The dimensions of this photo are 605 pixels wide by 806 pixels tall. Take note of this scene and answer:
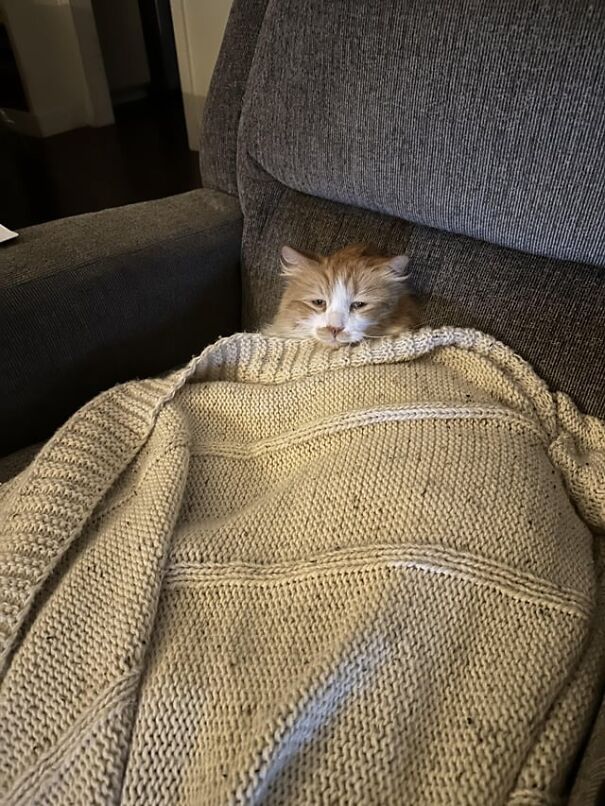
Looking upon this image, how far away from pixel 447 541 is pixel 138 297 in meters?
0.68

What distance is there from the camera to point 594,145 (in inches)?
31.4

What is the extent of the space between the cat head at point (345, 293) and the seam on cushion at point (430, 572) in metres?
0.44

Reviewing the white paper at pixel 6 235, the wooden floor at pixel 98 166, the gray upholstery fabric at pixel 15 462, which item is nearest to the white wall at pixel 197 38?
the wooden floor at pixel 98 166

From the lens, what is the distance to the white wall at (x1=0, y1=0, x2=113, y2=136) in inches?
124

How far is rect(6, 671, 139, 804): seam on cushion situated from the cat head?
0.61 meters

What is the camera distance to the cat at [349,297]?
1.05 meters

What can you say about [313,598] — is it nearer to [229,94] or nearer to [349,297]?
[349,297]

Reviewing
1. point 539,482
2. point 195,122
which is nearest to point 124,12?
point 195,122

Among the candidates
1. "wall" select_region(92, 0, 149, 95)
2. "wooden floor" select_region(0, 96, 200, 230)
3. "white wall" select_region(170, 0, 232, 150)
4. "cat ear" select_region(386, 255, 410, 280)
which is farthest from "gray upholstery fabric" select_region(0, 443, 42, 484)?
"wall" select_region(92, 0, 149, 95)

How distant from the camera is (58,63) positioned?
334 centimetres

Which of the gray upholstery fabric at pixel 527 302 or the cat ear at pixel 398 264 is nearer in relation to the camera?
the gray upholstery fabric at pixel 527 302

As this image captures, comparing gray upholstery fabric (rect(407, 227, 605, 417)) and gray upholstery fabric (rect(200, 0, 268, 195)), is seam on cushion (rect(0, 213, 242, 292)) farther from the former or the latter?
gray upholstery fabric (rect(407, 227, 605, 417))

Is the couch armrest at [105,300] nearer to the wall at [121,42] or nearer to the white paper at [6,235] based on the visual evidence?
the white paper at [6,235]

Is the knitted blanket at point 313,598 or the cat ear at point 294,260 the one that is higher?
the cat ear at point 294,260
